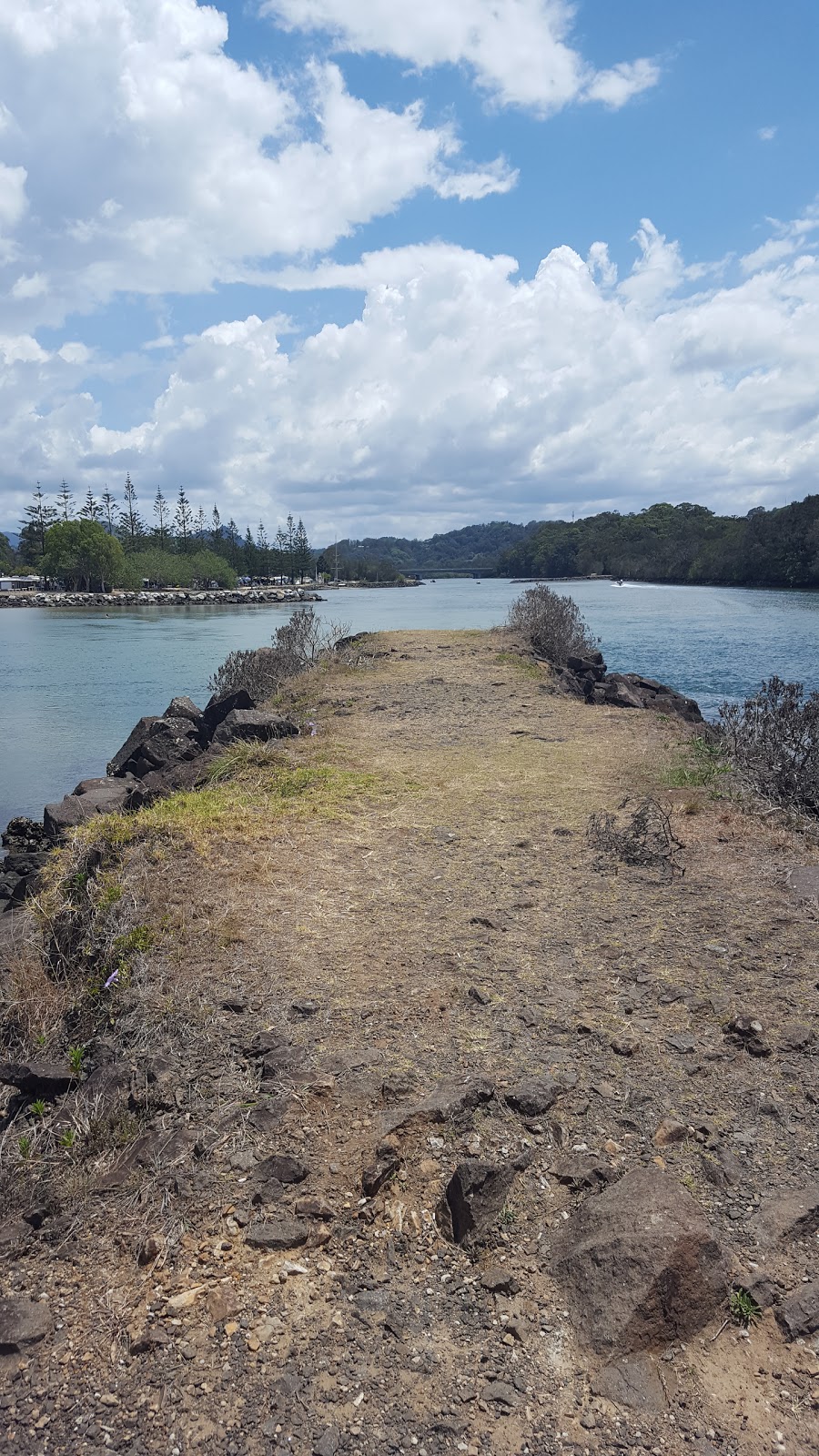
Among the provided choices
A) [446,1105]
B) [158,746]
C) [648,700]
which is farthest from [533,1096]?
[648,700]

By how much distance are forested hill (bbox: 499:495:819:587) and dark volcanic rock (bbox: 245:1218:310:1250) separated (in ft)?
225

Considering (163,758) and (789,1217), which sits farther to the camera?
(163,758)

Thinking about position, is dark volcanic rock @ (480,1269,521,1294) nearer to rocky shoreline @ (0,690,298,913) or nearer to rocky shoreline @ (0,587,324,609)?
rocky shoreline @ (0,690,298,913)

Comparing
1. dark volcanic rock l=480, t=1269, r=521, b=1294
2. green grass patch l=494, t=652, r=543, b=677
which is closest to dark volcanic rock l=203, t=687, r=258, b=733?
green grass patch l=494, t=652, r=543, b=677

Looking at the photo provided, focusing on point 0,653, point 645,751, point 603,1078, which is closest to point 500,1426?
point 603,1078

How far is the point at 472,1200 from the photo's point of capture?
2949mm

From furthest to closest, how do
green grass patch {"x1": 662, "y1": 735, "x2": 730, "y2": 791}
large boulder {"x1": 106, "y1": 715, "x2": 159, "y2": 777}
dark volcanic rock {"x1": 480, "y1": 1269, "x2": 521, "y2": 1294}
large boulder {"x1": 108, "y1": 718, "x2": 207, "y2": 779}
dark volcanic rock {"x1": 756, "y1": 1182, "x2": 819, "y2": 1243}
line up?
large boulder {"x1": 106, "y1": 715, "x2": 159, "y2": 777}, large boulder {"x1": 108, "y1": 718, "x2": 207, "y2": 779}, green grass patch {"x1": 662, "y1": 735, "x2": 730, "y2": 791}, dark volcanic rock {"x1": 756, "y1": 1182, "x2": 819, "y2": 1243}, dark volcanic rock {"x1": 480, "y1": 1269, "x2": 521, "y2": 1294}

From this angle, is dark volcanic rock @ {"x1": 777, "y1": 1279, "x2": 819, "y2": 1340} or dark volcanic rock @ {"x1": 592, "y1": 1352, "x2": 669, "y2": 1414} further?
dark volcanic rock @ {"x1": 777, "y1": 1279, "x2": 819, "y2": 1340}

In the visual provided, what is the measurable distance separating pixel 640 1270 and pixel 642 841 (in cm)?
387

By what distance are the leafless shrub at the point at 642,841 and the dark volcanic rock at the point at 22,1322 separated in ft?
14.1

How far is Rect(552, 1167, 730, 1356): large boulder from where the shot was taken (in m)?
2.58

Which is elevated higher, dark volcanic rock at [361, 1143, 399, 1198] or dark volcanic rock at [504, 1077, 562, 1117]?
dark volcanic rock at [504, 1077, 562, 1117]

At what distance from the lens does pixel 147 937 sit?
4863 mm

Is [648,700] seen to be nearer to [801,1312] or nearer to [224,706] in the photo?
[224,706]
